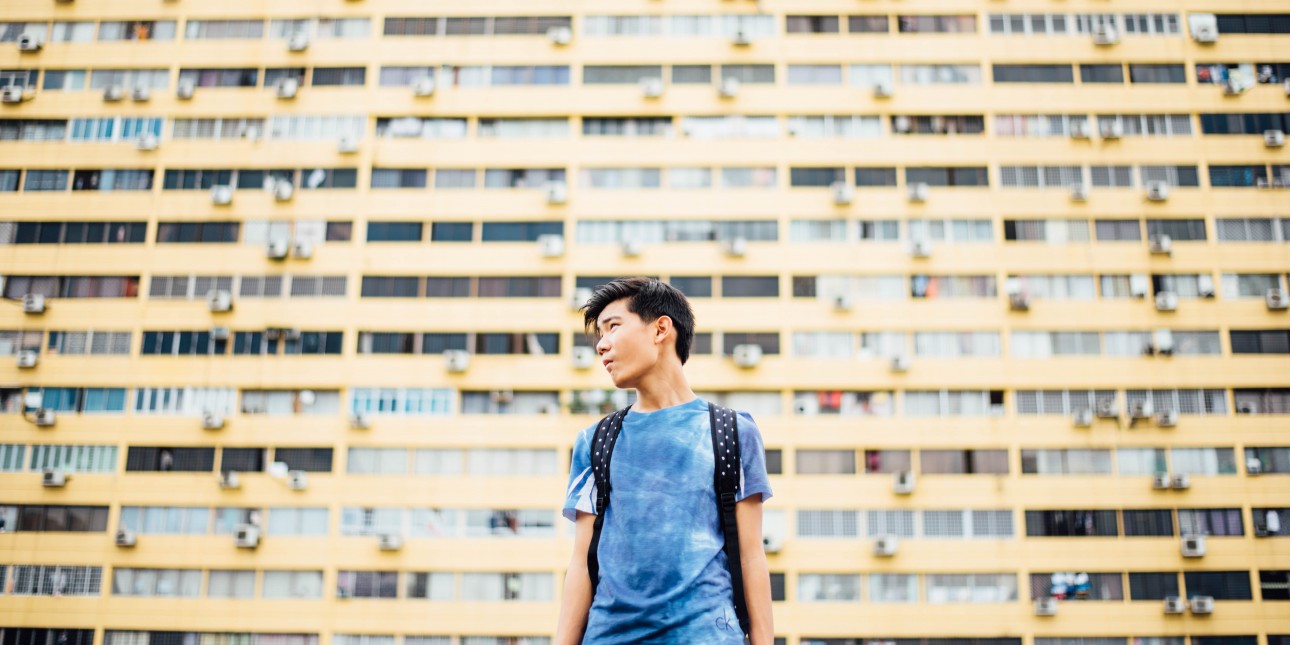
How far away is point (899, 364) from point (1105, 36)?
41.4 feet

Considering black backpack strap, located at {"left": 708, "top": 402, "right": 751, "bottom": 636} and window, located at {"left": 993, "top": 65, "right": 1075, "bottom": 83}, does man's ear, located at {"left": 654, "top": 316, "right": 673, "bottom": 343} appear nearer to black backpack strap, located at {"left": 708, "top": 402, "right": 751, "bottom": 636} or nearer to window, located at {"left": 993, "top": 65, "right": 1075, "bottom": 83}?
black backpack strap, located at {"left": 708, "top": 402, "right": 751, "bottom": 636}

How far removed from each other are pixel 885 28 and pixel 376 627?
2382cm

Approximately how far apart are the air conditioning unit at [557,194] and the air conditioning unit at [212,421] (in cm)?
1159

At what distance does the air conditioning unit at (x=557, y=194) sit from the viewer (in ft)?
93.9

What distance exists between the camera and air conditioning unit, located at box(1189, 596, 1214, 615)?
1005 inches

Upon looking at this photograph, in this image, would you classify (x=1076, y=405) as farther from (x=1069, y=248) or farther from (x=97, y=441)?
(x=97, y=441)

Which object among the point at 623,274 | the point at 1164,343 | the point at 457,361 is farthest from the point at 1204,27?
the point at 457,361

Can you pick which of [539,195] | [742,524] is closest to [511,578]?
[539,195]

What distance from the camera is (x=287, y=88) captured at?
29562mm

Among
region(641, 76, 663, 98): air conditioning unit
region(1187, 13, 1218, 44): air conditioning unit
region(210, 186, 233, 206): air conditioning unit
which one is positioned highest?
region(1187, 13, 1218, 44): air conditioning unit

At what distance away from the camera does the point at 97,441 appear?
27656 millimetres

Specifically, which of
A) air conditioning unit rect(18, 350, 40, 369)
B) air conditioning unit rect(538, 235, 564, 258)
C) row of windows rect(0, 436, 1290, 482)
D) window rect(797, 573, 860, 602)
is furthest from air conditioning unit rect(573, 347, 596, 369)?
air conditioning unit rect(18, 350, 40, 369)

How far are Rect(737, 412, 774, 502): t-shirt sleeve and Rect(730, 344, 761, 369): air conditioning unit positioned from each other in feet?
79.3

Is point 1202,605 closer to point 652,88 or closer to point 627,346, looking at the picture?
point 652,88
